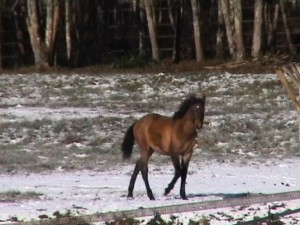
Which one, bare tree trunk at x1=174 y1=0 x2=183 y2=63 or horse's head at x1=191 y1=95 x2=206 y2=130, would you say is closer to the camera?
horse's head at x1=191 y1=95 x2=206 y2=130

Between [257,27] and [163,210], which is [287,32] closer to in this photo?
[257,27]

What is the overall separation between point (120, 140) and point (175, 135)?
8.39 metres

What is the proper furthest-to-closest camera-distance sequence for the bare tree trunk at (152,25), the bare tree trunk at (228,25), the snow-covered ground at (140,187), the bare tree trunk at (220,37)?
1. the bare tree trunk at (220,37)
2. the bare tree trunk at (152,25)
3. the bare tree trunk at (228,25)
4. the snow-covered ground at (140,187)

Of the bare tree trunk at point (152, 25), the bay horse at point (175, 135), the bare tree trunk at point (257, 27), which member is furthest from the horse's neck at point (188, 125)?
the bare tree trunk at point (152, 25)

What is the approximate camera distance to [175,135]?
50.3 ft

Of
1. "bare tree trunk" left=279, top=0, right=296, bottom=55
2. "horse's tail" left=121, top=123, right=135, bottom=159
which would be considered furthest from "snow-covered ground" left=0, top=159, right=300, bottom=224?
"bare tree trunk" left=279, top=0, right=296, bottom=55

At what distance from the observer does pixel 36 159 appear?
21.4m

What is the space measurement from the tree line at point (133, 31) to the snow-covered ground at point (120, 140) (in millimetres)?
6899

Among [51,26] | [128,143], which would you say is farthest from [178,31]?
[128,143]

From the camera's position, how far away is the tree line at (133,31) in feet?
142

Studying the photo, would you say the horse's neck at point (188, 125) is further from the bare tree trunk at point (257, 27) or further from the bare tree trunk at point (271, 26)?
the bare tree trunk at point (271, 26)

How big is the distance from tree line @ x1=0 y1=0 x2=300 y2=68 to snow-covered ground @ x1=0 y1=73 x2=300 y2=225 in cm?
690

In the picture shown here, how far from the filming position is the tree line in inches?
1708

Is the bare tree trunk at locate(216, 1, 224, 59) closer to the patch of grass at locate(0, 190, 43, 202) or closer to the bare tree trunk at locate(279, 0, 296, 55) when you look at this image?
the bare tree trunk at locate(279, 0, 296, 55)
